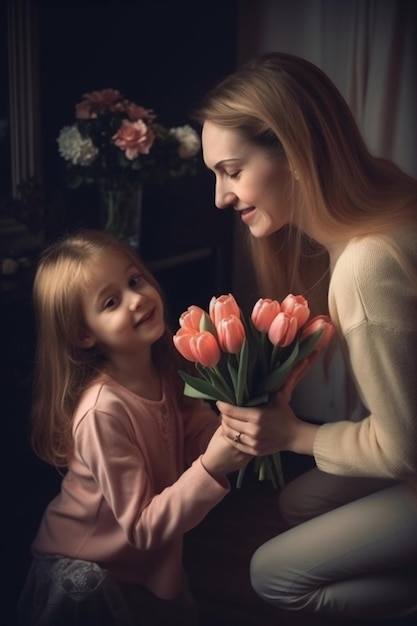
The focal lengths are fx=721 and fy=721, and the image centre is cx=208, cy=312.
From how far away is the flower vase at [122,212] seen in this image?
139 centimetres

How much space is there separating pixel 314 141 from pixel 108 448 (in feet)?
1.45

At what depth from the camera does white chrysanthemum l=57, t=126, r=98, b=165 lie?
1.29 m

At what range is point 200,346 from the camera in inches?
29.2

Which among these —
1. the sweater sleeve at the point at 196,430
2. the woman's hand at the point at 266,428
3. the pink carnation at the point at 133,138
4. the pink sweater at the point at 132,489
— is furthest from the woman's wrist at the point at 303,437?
the pink carnation at the point at 133,138

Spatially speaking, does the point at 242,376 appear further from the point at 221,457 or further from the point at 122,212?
the point at 122,212

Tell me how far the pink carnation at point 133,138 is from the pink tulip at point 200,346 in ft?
2.07

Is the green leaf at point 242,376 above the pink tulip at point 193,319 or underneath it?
underneath

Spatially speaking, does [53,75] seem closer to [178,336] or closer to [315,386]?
[178,336]

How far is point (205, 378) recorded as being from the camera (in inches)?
32.1

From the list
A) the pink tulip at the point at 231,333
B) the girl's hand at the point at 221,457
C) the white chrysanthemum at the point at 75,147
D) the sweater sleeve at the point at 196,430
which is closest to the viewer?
the pink tulip at the point at 231,333

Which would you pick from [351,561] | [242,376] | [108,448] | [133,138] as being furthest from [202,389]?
[133,138]

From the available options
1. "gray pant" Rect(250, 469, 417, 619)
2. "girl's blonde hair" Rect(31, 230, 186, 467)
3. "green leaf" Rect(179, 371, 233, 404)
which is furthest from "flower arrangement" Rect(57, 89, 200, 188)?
"gray pant" Rect(250, 469, 417, 619)

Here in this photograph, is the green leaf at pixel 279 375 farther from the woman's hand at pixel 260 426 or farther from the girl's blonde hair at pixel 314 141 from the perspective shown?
the girl's blonde hair at pixel 314 141

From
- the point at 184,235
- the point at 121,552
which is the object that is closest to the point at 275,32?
the point at 184,235
